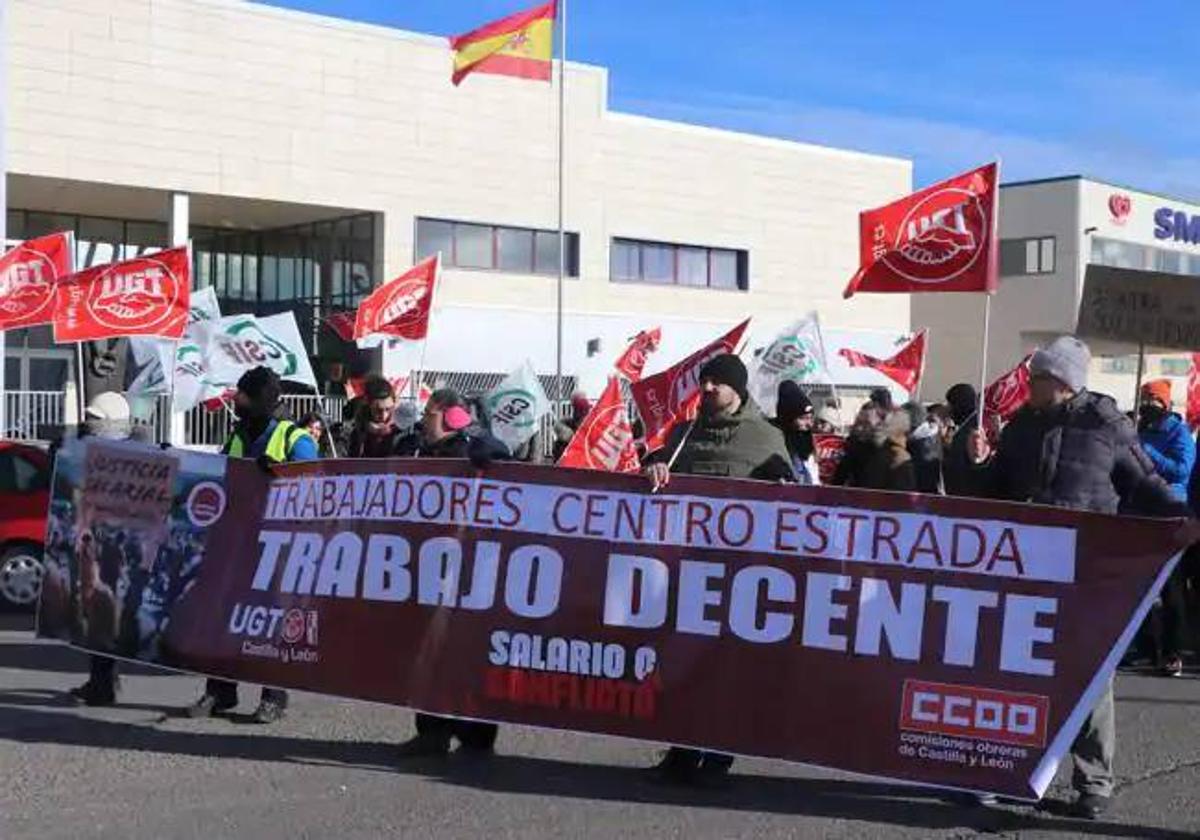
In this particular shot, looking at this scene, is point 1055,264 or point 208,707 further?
point 1055,264

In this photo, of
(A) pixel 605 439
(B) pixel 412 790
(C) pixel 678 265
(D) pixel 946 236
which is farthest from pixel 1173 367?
(B) pixel 412 790

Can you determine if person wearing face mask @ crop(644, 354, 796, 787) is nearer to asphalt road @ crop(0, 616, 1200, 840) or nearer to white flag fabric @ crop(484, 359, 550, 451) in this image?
asphalt road @ crop(0, 616, 1200, 840)

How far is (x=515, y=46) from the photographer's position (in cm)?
2402

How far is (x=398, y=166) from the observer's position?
1350 inches

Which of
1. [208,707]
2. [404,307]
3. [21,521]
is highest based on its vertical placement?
[404,307]

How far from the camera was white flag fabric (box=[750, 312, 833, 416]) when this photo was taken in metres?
17.0

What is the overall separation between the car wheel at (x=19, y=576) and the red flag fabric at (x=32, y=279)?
2035mm

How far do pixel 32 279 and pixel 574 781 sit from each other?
9224mm

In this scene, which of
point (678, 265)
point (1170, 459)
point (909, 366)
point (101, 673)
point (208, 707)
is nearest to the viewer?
point (208, 707)

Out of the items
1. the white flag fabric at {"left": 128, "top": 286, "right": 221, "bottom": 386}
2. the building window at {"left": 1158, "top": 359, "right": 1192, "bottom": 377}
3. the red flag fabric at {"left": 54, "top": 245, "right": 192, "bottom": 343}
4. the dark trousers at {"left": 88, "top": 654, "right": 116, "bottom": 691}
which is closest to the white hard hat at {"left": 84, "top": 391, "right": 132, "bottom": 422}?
the dark trousers at {"left": 88, "top": 654, "right": 116, "bottom": 691}

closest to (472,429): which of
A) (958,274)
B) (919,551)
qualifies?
(919,551)

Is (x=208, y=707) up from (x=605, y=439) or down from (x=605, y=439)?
down

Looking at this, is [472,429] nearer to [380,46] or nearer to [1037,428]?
[1037,428]

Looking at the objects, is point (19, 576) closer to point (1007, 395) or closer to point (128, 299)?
point (128, 299)
